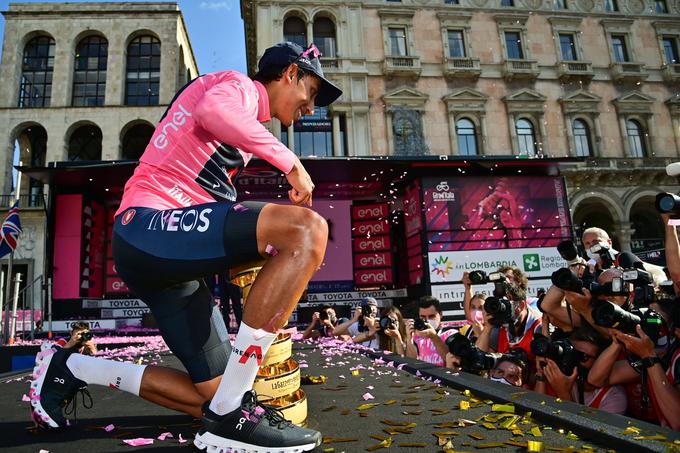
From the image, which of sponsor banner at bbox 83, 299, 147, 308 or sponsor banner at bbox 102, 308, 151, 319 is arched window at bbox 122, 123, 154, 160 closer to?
sponsor banner at bbox 83, 299, 147, 308

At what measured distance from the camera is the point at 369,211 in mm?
14727

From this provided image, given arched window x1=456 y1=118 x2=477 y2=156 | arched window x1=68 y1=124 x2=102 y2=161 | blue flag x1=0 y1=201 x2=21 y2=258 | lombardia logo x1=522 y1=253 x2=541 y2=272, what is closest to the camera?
blue flag x1=0 y1=201 x2=21 y2=258

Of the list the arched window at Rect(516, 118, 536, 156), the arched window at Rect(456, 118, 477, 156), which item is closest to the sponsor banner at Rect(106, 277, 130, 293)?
the arched window at Rect(456, 118, 477, 156)

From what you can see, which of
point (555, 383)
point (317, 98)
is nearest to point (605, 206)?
point (555, 383)

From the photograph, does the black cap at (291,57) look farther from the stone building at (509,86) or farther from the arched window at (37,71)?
the arched window at (37,71)

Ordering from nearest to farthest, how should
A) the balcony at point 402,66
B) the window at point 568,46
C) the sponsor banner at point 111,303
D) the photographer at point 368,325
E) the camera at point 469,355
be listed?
the camera at point 469,355, the photographer at point 368,325, the sponsor banner at point 111,303, the balcony at point 402,66, the window at point 568,46

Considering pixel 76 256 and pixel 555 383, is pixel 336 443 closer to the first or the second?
pixel 555 383

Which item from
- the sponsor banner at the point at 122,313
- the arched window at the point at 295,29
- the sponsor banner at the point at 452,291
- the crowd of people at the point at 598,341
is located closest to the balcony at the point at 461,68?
the arched window at the point at 295,29

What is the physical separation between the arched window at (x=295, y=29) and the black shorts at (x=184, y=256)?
23247 mm

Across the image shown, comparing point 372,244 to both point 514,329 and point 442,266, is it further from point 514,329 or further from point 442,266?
point 514,329

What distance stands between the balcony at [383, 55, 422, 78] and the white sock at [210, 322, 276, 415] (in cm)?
2257

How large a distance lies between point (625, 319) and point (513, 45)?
25861 millimetres

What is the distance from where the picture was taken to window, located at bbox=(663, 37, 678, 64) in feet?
83.7

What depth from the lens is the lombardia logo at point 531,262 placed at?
12695mm
